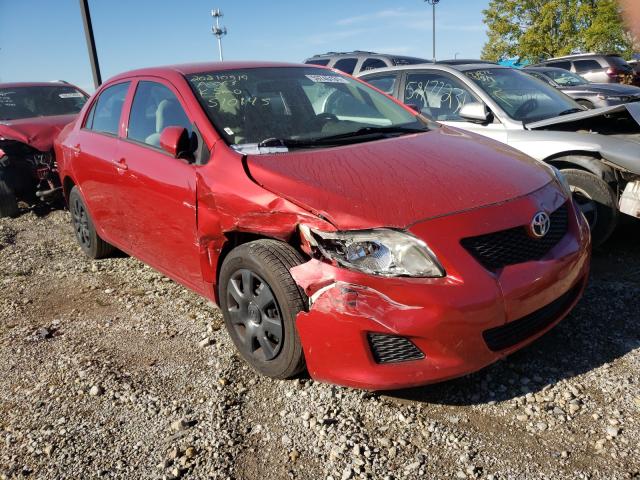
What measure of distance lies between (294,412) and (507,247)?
1.25 m

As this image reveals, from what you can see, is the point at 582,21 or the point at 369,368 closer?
the point at 369,368

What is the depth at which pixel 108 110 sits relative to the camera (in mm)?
4258

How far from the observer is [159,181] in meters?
3.29

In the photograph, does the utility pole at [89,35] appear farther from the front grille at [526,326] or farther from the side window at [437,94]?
the front grille at [526,326]

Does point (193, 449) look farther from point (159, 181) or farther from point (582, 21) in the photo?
point (582, 21)

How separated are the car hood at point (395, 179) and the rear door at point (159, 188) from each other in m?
0.61

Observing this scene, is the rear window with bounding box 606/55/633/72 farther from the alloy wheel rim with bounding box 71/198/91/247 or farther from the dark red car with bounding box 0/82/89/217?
the alloy wheel rim with bounding box 71/198/91/247

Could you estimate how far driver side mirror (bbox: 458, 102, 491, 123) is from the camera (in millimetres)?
4641

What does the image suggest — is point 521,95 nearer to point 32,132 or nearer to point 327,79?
point 327,79

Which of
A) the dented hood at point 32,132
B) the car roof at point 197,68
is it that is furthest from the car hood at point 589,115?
the dented hood at point 32,132

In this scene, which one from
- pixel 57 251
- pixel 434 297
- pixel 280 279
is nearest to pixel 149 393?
pixel 280 279

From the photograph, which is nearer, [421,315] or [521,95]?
[421,315]

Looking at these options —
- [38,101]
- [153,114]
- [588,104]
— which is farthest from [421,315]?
[38,101]

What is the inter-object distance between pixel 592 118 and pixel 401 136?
229 centimetres
